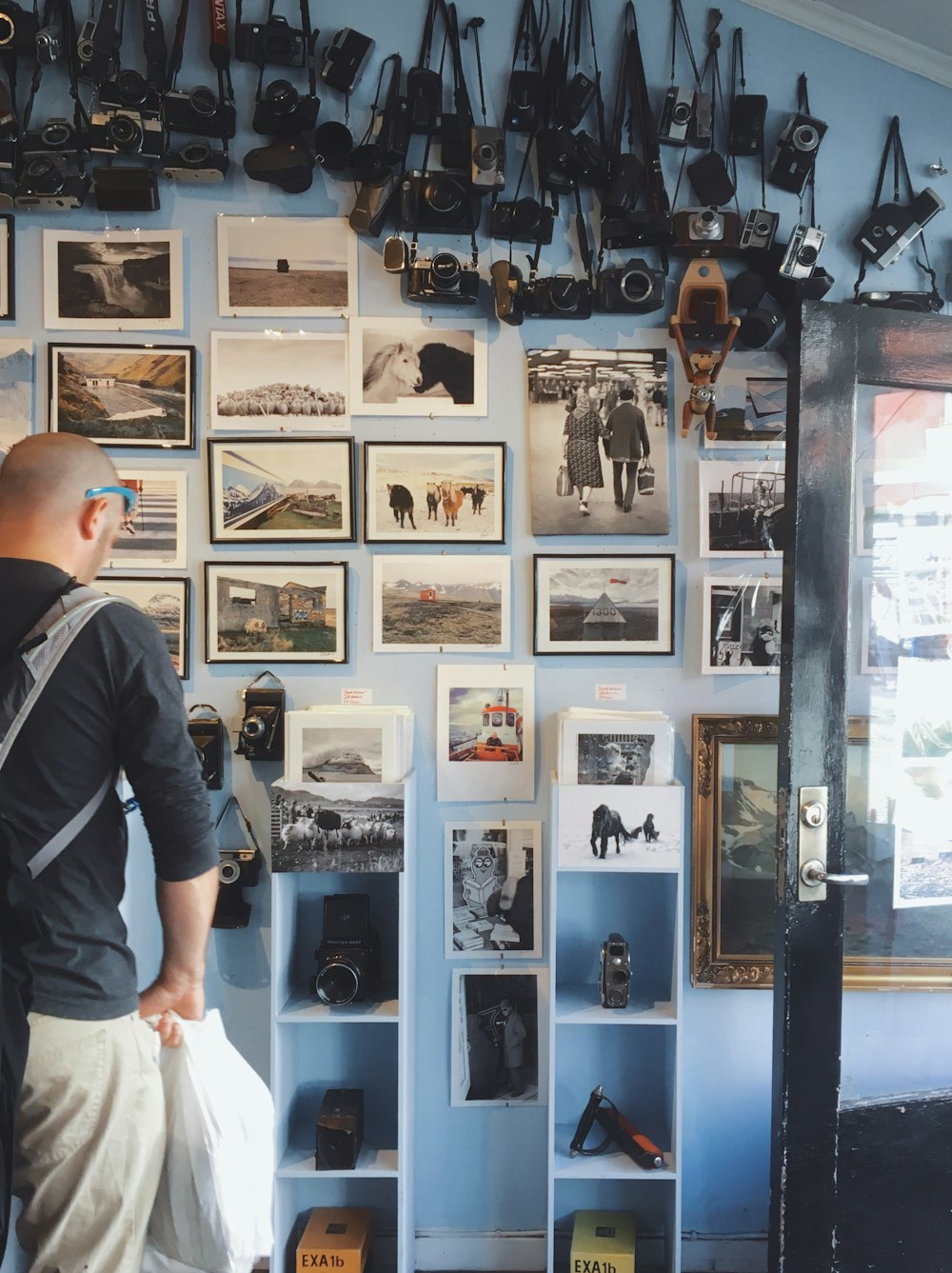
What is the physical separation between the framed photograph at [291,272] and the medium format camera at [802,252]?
1.18 metres

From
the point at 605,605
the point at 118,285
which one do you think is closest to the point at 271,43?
the point at 118,285

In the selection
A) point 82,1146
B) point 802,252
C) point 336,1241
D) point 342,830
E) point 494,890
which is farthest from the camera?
point 494,890

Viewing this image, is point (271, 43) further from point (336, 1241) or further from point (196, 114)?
point (336, 1241)

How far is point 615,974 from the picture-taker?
2.59m

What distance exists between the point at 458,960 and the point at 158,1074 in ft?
3.97

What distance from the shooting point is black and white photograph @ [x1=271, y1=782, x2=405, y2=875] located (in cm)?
249

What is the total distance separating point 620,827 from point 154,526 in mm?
1504

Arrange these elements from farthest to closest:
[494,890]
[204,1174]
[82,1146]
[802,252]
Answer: [494,890] < [802,252] < [204,1174] < [82,1146]

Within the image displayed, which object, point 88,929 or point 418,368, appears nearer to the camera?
point 88,929

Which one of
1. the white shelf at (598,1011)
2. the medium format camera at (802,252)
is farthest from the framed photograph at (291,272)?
the white shelf at (598,1011)

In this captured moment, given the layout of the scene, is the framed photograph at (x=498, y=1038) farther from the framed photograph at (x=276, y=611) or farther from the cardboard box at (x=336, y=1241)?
the framed photograph at (x=276, y=611)

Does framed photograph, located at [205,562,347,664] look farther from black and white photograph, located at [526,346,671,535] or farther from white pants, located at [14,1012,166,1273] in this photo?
white pants, located at [14,1012,166,1273]

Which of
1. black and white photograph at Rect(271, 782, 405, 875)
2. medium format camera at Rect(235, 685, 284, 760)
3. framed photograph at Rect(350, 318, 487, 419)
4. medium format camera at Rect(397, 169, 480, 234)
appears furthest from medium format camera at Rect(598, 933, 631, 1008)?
medium format camera at Rect(397, 169, 480, 234)

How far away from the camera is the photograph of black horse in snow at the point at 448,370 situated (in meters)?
2.79
